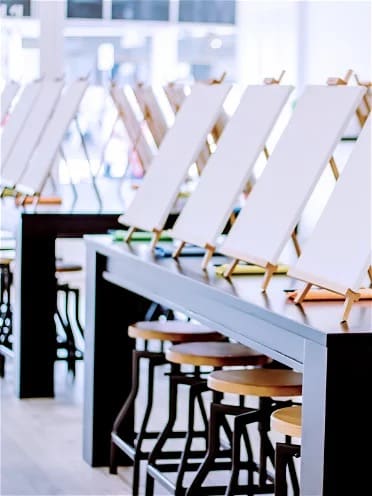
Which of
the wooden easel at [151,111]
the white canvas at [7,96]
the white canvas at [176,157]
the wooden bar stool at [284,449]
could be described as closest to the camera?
the wooden bar stool at [284,449]

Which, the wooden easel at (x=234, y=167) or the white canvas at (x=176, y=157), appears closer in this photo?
the wooden easel at (x=234, y=167)

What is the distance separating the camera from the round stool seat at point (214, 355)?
3.65 meters

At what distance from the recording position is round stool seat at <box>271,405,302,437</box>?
300cm

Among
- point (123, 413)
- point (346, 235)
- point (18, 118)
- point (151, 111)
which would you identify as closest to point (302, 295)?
point (346, 235)

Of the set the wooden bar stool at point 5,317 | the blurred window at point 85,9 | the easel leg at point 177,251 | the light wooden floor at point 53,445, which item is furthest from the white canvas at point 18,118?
the easel leg at point 177,251

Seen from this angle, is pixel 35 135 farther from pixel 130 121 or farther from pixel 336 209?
pixel 336 209

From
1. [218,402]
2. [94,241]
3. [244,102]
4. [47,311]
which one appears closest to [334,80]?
[244,102]

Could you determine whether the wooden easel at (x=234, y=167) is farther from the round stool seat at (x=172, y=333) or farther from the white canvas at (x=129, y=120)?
the white canvas at (x=129, y=120)

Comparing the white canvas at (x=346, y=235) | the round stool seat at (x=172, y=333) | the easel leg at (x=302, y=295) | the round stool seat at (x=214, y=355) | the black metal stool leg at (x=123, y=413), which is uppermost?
the white canvas at (x=346, y=235)

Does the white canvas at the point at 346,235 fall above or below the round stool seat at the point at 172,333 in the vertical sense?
above

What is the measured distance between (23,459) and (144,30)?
607 centimetres

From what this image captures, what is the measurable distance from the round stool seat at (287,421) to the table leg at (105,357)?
1.38 m

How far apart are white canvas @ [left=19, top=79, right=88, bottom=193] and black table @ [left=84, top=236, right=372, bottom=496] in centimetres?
183

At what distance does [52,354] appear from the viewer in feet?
19.0
